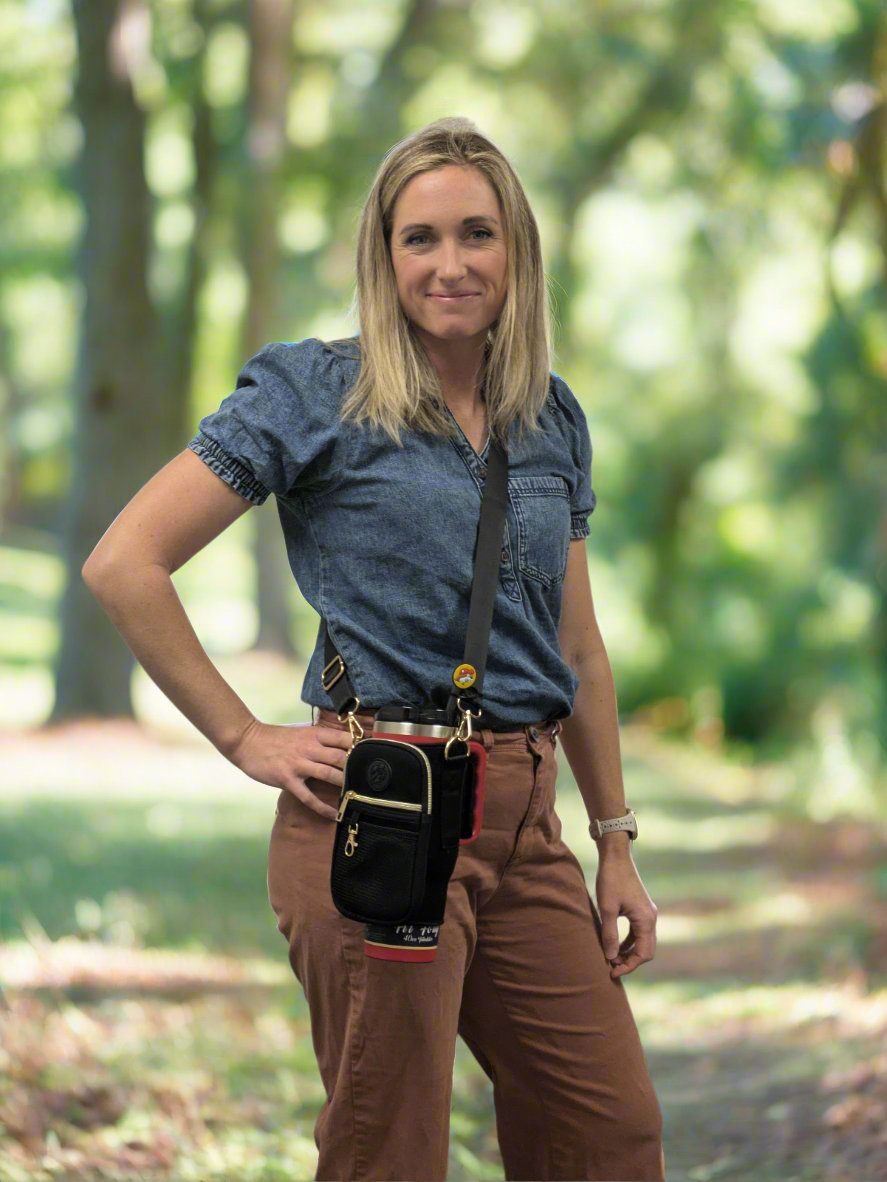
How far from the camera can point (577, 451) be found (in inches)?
130

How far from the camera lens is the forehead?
3.00m

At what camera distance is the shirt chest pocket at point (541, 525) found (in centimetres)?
303

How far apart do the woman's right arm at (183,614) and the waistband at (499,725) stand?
4cm

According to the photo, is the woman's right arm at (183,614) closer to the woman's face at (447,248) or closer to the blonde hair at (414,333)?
the blonde hair at (414,333)

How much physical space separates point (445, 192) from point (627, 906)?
1404mm

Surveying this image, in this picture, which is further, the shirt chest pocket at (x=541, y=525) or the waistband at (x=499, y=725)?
the shirt chest pocket at (x=541, y=525)

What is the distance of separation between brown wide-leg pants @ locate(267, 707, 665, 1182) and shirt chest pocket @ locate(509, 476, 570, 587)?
0.29 metres

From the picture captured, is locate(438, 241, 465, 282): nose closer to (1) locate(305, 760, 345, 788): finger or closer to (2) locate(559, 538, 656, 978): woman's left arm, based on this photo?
(2) locate(559, 538, 656, 978): woman's left arm

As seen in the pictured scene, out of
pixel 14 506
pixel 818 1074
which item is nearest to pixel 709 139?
pixel 818 1074

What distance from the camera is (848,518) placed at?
1116 centimetres

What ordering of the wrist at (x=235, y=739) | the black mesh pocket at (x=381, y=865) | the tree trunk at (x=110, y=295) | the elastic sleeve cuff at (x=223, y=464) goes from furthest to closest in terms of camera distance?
1. the tree trunk at (x=110, y=295)
2. the wrist at (x=235, y=739)
3. the elastic sleeve cuff at (x=223, y=464)
4. the black mesh pocket at (x=381, y=865)

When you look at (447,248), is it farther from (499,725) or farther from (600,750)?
(600,750)

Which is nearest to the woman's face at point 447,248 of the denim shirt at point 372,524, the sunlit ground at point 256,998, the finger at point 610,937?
the denim shirt at point 372,524

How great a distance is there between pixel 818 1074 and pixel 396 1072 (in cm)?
356
